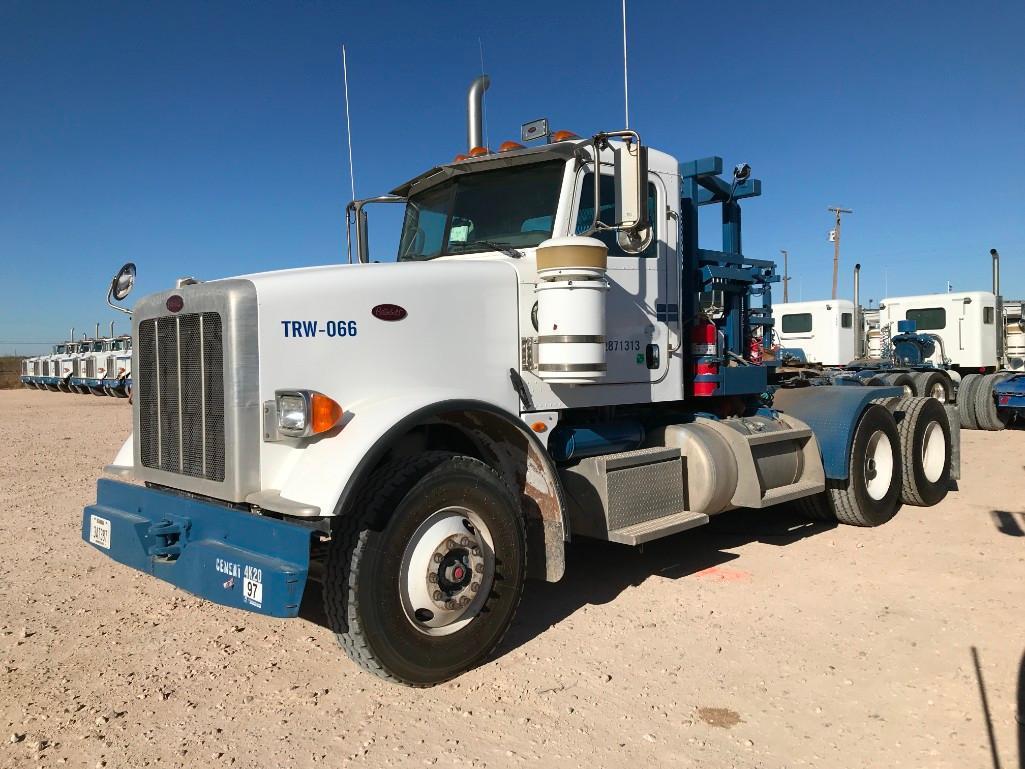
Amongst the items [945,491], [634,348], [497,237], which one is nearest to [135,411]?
[497,237]

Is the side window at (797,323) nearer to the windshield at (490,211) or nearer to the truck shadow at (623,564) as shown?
the truck shadow at (623,564)

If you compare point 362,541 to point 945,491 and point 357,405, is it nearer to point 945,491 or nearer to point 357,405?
point 357,405

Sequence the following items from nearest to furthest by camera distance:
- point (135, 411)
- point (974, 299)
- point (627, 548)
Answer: point (135, 411) → point (627, 548) → point (974, 299)

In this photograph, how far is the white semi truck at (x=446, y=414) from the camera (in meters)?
3.62

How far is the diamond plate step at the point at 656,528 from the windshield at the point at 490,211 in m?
1.77

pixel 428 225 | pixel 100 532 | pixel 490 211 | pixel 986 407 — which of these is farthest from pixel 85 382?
pixel 490 211

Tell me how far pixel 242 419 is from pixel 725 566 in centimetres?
370

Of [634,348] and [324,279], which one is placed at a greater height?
[324,279]

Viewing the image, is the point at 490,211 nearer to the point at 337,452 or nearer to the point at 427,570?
the point at 337,452

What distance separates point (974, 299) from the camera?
51.9 ft

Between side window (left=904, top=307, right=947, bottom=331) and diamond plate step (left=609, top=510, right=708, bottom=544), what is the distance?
1371 cm

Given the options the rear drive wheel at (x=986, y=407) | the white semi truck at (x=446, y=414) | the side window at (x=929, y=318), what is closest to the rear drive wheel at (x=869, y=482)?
the white semi truck at (x=446, y=414)

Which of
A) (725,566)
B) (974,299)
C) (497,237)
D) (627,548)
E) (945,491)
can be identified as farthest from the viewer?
(974,299)

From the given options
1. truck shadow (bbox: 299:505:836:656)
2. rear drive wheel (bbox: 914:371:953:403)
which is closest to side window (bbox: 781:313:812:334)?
rear drive wheel (bbox: 914:371:953:403)
